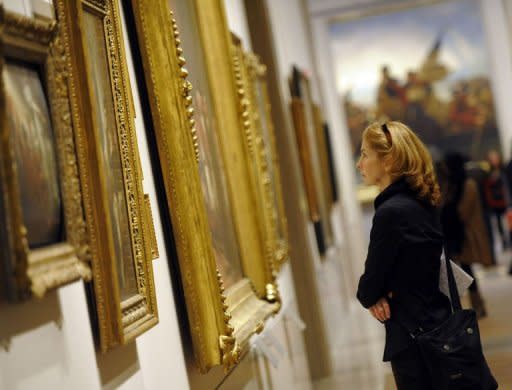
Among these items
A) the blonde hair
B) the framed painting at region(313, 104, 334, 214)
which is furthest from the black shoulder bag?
the framed painting at region(313, 104, 334, 214)

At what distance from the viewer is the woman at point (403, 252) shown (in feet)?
15.2

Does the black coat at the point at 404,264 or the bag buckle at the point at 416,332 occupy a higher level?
the black coat at the point at 404,264

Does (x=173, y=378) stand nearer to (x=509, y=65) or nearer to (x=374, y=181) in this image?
(x=374, y=181)

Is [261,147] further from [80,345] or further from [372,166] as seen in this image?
[80,345]

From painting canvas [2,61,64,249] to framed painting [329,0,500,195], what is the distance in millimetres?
25560

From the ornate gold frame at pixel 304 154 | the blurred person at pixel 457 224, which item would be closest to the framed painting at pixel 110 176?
the ornate gold frame at pixel 304 154

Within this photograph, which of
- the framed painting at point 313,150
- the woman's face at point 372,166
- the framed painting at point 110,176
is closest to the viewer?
the framed painting at point 110,176

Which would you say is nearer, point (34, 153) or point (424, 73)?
point (34, 153)

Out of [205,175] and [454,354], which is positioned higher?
[205,175]

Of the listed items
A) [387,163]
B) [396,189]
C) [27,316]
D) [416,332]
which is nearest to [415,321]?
[416,332]

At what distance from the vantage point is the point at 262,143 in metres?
7.65

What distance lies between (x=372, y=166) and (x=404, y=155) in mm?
184

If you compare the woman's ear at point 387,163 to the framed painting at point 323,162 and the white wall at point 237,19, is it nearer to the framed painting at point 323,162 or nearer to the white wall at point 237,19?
the white wall at point 237,19

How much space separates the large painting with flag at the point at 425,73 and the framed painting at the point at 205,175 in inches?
877
